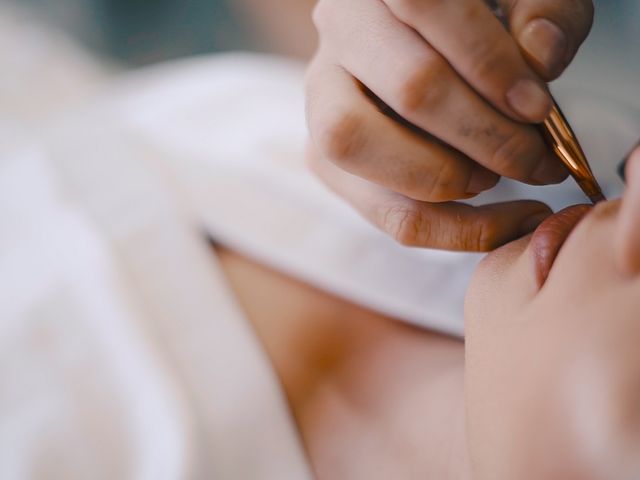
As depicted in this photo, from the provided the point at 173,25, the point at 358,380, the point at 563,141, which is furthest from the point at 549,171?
the point at 173,25

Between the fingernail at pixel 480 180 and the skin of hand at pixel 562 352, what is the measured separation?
47 millimetres

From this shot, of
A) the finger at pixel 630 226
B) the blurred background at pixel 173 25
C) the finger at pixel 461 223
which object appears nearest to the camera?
the finger at pixel 630 226

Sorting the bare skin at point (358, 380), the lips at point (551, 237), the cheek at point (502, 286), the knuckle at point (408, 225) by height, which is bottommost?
the bare skin at point (358, 380)

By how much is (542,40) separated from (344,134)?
0.11 metres

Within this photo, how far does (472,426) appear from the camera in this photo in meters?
0.39

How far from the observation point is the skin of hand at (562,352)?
0.32m

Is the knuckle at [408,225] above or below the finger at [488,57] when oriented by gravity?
below

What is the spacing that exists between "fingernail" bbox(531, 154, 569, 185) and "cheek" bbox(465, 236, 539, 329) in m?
0.03

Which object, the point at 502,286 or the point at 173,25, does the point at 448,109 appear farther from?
the point at 173,25

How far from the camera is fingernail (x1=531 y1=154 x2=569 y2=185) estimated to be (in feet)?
1.26

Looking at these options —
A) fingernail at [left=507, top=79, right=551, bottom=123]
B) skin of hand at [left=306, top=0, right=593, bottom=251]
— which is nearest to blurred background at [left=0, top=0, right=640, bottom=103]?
skin of hand at [left=306, top=0, right=593, bottom=251]

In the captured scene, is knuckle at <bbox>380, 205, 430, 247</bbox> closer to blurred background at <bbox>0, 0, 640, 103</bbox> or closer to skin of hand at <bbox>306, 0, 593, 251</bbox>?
skin of hand at <bbox>306, 0, 593, 251</bbox>

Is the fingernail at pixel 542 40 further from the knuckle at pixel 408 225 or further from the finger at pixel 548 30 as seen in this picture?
the knuckle at pixel 408 225

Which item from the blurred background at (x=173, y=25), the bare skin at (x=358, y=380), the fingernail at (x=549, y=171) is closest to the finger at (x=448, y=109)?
the fingernail at (x=549, y=171)
